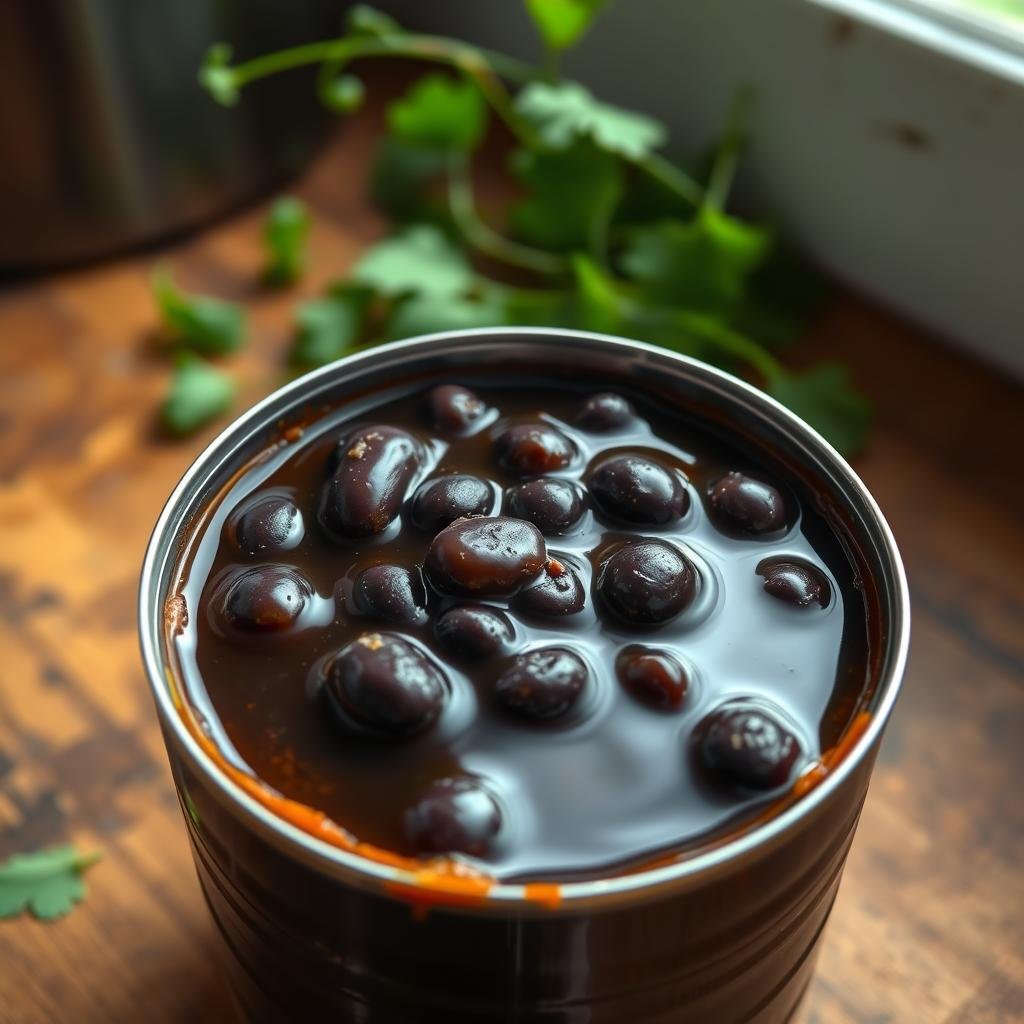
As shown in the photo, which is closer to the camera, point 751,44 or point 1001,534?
point 1001,534

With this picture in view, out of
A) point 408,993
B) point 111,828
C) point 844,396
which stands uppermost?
point 408,993

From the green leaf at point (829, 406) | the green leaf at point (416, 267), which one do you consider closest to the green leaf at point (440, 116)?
the green leaf at point (416, 267)

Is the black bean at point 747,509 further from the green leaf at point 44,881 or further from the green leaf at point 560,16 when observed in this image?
the green leaf at point 560,16

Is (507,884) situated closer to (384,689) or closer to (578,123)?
(384,689)

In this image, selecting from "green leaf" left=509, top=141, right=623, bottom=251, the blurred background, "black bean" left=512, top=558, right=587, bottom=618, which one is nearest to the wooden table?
the blurred background

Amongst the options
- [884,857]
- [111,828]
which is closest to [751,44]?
[884,857]

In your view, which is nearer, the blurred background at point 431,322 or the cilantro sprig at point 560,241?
the blurred background at point 431,322

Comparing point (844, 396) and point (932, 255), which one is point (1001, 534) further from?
point (932, 255)
